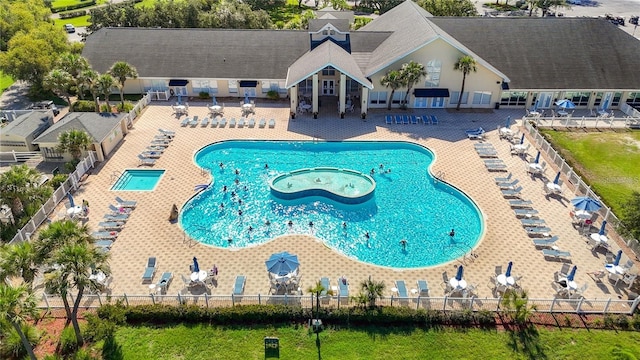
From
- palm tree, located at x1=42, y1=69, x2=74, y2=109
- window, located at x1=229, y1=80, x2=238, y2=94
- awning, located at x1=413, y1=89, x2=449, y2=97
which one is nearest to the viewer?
palm tree, located at x1=42, y1=69, x2=74, y2=109

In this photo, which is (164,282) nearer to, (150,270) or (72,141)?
(150,270)

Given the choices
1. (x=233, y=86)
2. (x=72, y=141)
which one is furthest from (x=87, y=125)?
(x=233, y=86)

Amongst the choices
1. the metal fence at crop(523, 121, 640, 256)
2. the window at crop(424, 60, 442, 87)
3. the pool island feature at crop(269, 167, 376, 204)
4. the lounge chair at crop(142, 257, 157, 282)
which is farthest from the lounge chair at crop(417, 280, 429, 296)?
the window at crop(424, 60, 442, 87)

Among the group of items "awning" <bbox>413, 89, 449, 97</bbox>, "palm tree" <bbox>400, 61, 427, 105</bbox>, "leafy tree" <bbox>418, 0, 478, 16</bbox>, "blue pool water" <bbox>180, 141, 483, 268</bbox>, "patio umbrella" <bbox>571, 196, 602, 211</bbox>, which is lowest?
"blue pool water" <bbox>180, 141, 483, 268</bbox>

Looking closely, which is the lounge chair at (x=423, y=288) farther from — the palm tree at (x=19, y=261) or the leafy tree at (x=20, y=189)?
the leafy tree at (x=20, y=189)

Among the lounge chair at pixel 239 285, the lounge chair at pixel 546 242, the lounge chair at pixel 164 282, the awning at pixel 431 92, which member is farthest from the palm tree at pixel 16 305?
the awning at pixel 431 92

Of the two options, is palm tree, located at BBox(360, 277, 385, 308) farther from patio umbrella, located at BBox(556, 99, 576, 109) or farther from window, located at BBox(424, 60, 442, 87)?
patio umbrella, located at BBox(556, 99, 576, 109)
